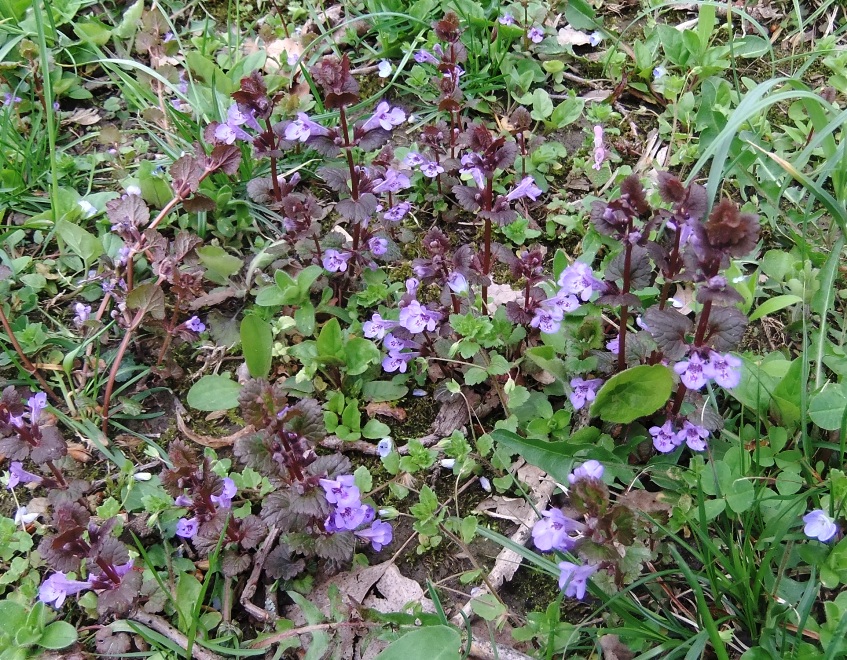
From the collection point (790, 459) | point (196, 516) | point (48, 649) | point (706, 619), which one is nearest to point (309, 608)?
point (196, 516)

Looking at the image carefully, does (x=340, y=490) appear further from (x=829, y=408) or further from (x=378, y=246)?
(x=829, y=408)

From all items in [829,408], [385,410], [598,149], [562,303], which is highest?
[598,149]

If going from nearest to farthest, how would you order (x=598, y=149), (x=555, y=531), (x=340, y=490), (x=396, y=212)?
(x=555, y=531) → (x=340, y=490) → (x=396, y=212) → (x=598, y=149)

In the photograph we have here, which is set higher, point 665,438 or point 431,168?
point 431,168

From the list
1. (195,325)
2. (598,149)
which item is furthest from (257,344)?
(598,149)

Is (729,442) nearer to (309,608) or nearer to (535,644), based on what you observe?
(535,644)

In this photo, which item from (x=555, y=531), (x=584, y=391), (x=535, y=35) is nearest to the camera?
(x=555, y=531)

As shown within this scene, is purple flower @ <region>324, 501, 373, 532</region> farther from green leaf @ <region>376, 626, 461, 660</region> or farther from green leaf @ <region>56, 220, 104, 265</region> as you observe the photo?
green leaf @ <region>56, 220, 104, 265</region>
